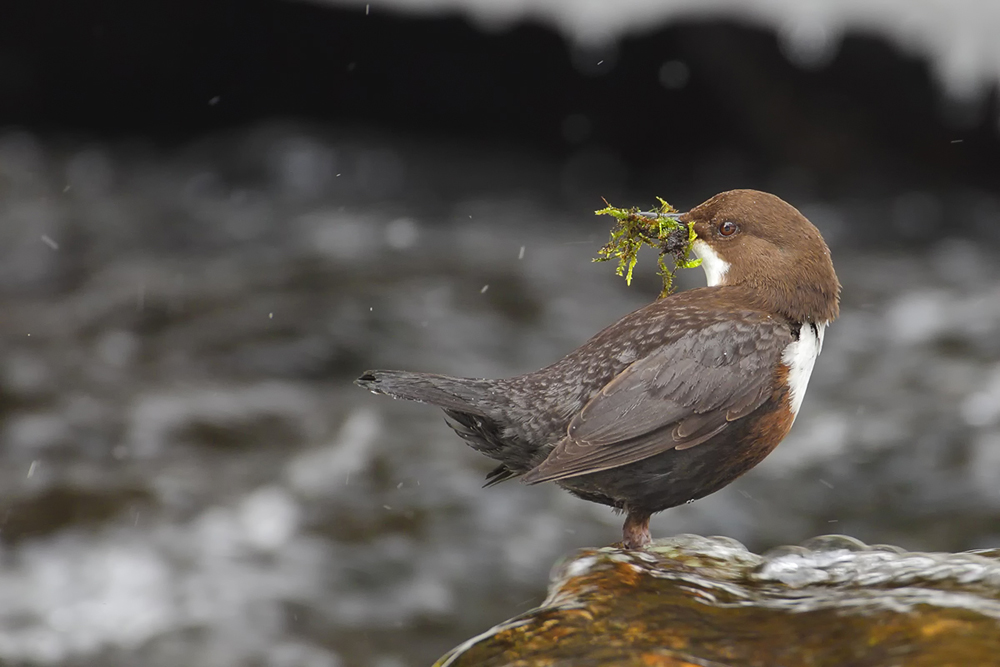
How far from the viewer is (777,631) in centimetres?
208

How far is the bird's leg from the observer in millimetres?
2642

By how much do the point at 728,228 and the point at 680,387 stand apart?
50cm

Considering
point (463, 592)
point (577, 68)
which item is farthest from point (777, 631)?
point (577, 68)

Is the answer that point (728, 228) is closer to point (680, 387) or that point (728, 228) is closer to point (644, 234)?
point (644, 234)

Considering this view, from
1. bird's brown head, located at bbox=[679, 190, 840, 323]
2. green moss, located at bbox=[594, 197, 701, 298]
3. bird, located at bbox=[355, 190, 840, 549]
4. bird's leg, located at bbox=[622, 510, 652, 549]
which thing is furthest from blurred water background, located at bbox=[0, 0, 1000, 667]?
bird's brown head, located at bbox=[679, 190, 840, 323]

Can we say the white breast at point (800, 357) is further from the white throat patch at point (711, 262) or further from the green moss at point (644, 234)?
the green moss at point (644, 234)

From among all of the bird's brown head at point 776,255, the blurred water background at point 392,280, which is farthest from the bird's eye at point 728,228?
the blurred water background at point 392,280

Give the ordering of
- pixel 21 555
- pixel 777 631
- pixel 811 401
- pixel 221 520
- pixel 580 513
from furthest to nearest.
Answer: pixel 811 401, pixel 580 513, pixel 221 520, pixel 21 555, pixel 777 631

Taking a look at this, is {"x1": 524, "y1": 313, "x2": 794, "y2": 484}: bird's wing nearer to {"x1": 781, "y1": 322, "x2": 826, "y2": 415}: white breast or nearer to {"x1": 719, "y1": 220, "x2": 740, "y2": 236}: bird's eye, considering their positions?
{"x1": 781, "y1": 322, "x2": 826, "y2": 415}: white breast

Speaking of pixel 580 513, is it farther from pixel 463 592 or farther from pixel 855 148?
pixel 855 148

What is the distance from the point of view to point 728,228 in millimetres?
2721

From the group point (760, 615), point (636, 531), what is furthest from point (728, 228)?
point (760, 615)

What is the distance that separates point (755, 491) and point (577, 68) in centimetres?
510

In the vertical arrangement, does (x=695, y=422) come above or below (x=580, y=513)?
above
